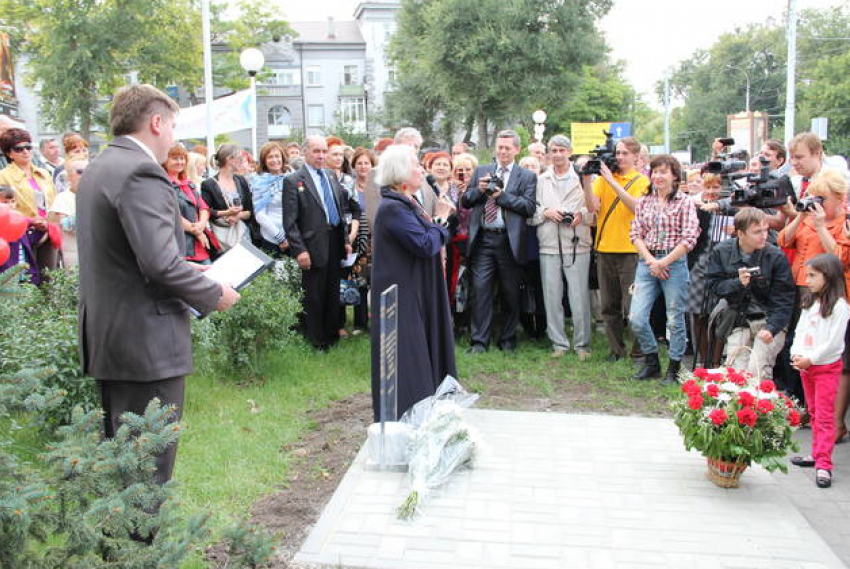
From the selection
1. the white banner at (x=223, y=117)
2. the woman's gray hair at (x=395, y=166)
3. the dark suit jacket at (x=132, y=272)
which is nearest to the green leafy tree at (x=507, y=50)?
the white banner at (x=223, y=117)

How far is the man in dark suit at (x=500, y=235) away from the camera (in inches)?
319

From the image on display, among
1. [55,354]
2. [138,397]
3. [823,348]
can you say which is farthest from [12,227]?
[823,348]

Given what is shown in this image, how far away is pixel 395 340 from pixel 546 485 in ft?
4.34

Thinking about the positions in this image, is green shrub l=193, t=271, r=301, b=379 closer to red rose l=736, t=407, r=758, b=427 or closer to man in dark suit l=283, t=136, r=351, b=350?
man in dark suit l=283, t=136, r=351, b=350

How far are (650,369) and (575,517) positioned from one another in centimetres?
327

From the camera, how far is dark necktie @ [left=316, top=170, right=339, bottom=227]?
8039 millimetres

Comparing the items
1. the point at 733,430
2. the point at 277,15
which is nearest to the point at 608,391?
the point at 733,430

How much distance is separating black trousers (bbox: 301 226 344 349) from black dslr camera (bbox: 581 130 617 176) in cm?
265

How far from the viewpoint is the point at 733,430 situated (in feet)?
14.8

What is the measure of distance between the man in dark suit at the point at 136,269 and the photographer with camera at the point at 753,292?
426cm

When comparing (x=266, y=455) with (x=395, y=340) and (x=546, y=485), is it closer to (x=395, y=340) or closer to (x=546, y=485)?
(x=395, y=340)

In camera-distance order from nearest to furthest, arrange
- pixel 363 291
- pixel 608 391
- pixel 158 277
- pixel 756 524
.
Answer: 1. pixel 158 277
2. pixel 756 524
3. pixel 608 391
4. pixel 363 291

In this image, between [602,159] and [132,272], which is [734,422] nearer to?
[132,272]

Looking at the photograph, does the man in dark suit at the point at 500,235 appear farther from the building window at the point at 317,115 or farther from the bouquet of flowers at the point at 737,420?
the building window at the point at 317,115
